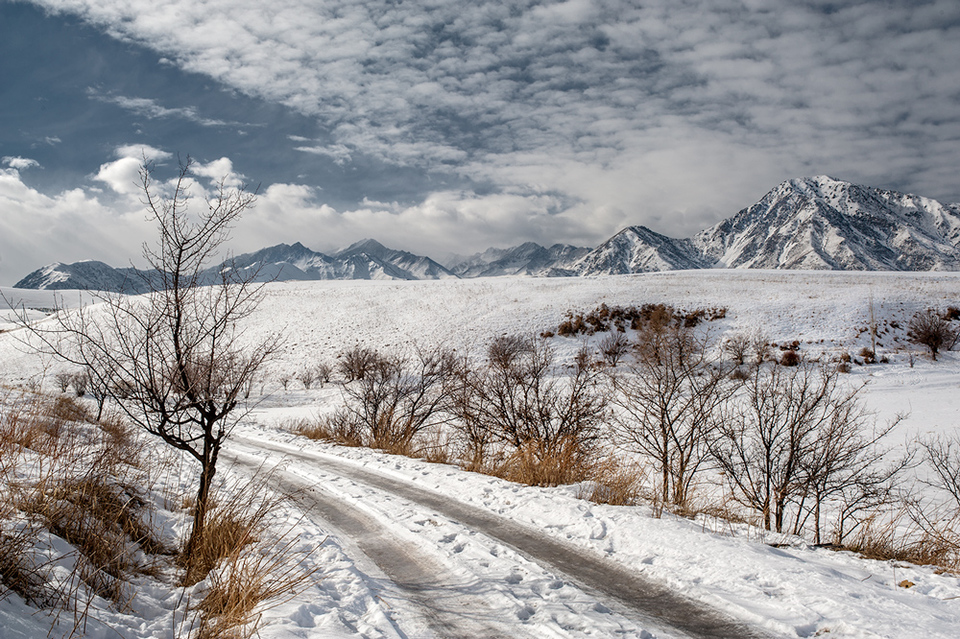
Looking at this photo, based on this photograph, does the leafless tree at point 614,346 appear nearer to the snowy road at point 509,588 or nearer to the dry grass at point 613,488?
the dry grass at point 613,488

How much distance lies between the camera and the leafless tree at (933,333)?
112 feet

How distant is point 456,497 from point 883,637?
4.90 metres

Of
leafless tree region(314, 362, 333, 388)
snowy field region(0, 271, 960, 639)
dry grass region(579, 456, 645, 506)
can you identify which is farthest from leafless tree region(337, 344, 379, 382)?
dry grass region(579, 456, 645, 506)

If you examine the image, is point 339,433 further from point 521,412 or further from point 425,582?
point 425,582

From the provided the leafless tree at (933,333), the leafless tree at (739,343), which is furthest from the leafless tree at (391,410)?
the leafless tree at (933,333)

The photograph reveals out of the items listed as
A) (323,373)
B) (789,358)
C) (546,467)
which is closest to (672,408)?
(546,467)

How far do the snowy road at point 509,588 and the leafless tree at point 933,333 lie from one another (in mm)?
42844

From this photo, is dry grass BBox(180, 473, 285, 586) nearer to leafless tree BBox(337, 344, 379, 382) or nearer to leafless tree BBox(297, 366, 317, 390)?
leafless tree BBox(337, 344, 379, 382)

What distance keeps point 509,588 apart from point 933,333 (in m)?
45.3

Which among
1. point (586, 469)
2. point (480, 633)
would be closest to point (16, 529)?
point (480, 633)

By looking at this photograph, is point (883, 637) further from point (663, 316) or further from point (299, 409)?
point (663, 316)

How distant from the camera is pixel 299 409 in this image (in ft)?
92.1

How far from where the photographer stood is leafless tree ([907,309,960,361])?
1346 inches

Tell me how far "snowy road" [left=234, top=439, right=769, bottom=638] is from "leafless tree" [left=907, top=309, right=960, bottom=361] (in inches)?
1687
